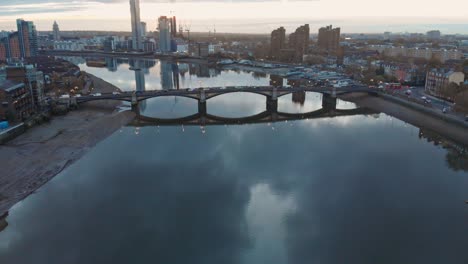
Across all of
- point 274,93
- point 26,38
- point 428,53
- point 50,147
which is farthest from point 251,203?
point 26,38

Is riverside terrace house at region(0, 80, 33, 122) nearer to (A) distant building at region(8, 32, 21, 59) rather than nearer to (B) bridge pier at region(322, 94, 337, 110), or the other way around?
(B) bridge pier at region(322, 94, 337, 110)

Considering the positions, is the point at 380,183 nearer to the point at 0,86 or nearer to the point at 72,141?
the point at 72,141

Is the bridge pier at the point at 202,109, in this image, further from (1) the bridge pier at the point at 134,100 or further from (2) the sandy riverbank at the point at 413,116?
(2) the sandy riverbank at the point at 413,116

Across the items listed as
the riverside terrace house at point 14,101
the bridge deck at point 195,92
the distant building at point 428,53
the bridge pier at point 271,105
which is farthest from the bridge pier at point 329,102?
the distant building at point 428,53

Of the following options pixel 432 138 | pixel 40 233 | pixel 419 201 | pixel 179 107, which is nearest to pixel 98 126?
pixel 179 107

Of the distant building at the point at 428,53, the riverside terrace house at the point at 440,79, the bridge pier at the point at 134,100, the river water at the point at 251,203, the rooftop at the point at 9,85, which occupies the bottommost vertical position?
the river water at the point at 251,203

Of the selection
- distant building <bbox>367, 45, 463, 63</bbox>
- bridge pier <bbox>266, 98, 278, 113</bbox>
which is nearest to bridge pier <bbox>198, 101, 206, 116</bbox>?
bridge pier <bbox>266, 98, 278, 113</bbox>
